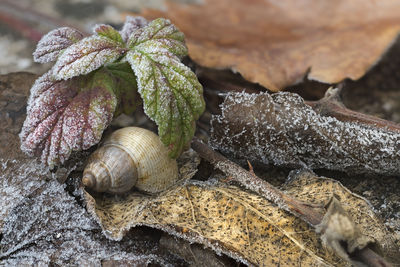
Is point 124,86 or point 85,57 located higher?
point 85,57

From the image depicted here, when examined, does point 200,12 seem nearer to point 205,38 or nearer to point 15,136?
point 205,38

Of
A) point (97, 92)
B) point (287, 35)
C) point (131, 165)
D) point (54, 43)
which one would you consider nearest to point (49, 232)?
point (131, 165)

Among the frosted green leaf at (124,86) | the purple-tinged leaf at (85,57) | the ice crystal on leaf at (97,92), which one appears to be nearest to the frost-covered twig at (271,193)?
the ice crystal on leaf at (97,92)

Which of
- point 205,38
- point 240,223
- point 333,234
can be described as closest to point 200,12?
point 205,38

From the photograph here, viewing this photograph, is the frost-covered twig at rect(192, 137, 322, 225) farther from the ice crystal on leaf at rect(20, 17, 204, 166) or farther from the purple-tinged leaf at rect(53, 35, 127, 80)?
the purple-tinged leaf at rect(53, 35, 127, 80)

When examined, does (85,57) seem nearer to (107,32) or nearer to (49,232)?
(107,32)

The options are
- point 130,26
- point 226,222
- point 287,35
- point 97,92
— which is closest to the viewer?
point 226,222

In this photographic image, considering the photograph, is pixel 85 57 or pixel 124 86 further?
pixel 124 86
